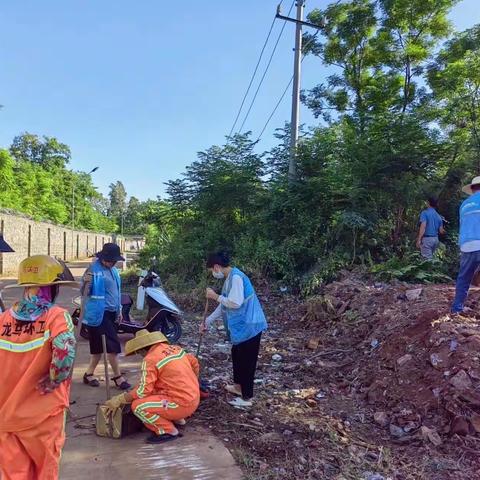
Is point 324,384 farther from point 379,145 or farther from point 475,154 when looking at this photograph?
point 475,154

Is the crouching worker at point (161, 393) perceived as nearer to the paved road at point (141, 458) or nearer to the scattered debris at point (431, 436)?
the paved road at point (141, 458)

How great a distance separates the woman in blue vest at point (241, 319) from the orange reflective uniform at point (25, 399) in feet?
7.21

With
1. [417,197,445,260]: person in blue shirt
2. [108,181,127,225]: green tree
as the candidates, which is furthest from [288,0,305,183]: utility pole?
[108,181,127,225]: green tree

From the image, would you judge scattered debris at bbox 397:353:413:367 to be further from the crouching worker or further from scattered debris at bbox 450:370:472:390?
the crouching worker

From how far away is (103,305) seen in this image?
4840 millimetres

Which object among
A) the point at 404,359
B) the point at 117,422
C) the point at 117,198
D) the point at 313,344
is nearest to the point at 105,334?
the point at 117,422

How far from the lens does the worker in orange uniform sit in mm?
2264

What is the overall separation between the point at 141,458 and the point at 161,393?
1.64 ft

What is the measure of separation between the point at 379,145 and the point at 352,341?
19.1ft

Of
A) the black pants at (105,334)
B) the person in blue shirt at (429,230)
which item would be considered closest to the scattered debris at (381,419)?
the black pants at (105,334)

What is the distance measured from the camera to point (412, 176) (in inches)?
426

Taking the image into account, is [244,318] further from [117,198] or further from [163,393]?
[117,198]

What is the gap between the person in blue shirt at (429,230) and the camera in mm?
8672

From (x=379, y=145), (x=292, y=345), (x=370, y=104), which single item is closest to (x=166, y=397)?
(x=292, y=345)
